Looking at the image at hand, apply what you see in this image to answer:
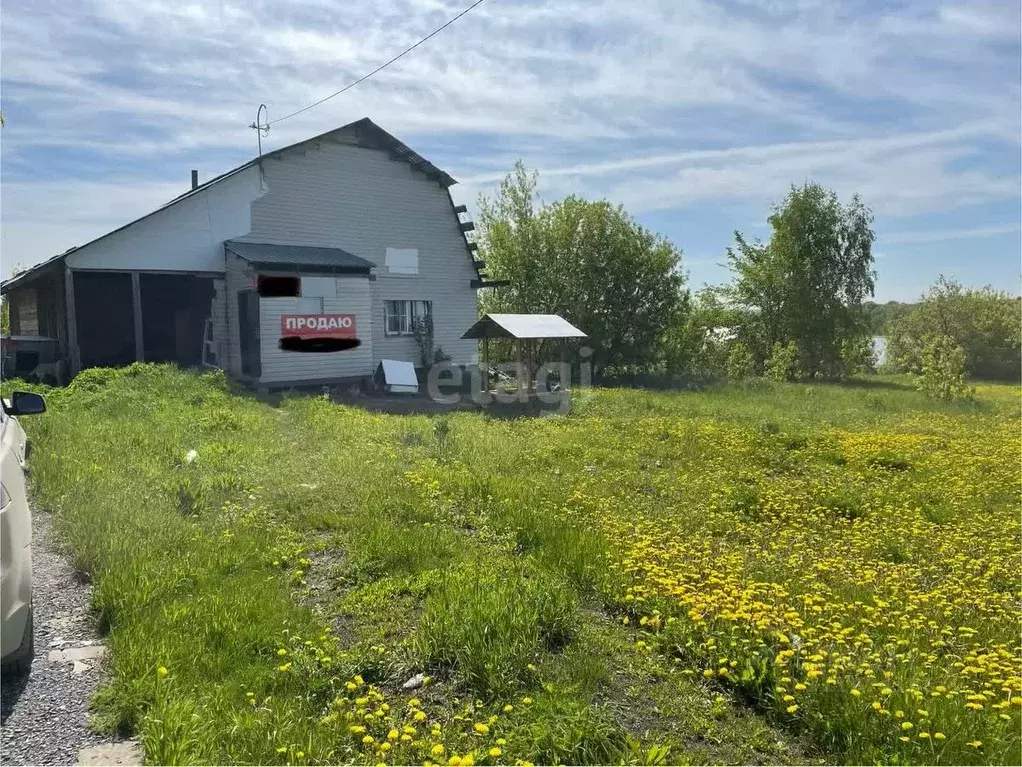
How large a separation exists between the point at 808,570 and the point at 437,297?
17.5 m

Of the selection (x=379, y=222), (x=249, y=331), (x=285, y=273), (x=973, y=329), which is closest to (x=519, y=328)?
(x=285, y=273)

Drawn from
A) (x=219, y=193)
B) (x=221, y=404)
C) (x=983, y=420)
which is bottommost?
(x=983, y=420)

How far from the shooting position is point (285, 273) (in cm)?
1775

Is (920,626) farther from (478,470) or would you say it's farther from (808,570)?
(478,470)

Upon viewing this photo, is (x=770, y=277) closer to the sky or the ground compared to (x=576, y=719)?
closer to the sky

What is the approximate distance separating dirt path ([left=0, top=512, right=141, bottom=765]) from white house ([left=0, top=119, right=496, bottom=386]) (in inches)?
526

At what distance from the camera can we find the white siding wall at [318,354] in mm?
17694

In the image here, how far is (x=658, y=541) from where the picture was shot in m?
6.20

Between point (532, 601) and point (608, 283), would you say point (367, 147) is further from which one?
point (532, 601)

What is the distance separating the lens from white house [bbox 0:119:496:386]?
17.5 meters

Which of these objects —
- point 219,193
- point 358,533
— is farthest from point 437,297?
point 358,533

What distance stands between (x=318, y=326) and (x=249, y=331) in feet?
5.77

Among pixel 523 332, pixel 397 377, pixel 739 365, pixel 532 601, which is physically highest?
pixel 523 332

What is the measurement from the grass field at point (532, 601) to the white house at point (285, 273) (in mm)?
8075
